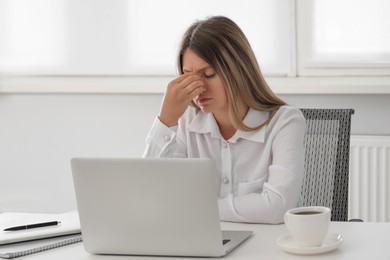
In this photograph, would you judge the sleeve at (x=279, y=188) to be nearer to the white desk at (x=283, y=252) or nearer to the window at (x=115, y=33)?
the white desk at (x=283, y=252)

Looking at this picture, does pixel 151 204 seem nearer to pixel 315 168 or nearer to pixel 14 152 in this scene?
pixel 315 168

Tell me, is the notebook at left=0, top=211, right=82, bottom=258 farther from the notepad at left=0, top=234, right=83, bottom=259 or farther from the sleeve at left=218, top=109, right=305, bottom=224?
the sleeve at left=218, top=109, right=305, bottom=224

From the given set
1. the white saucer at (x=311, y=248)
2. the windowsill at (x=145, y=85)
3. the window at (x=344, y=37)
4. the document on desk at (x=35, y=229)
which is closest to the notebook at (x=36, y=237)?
the document on desk at (x=35, y=229)

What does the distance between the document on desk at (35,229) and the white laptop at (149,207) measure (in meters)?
0.18

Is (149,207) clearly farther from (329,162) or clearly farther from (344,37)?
(344,37)

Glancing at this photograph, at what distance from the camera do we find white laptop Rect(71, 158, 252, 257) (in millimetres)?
1652

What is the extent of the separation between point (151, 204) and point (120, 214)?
0.07 meters

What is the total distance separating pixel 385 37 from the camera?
3285 mm

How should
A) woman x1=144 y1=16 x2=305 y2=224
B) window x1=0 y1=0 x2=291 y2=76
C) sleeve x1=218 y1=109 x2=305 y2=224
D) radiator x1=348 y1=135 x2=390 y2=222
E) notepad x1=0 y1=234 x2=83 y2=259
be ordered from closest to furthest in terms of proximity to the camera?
notepad x1=0 y1=234 x2=83 y2=259
sleeve x1=218 y1=109 x2=305 y2=224
woman x1=144 y1=16 x2=305 y2=224
radiator x1=348 y1=135 x2=390 y2=222
window x1=0 y1=0 x2=291 y2=76

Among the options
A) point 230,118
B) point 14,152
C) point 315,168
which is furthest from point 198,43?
point 14,152

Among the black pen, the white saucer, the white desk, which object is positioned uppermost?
the black pen

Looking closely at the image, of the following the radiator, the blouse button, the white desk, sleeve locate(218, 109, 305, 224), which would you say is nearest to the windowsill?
the radiator

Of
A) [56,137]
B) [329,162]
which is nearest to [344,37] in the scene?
[329,162]

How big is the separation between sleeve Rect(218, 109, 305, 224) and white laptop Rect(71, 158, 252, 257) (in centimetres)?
26
